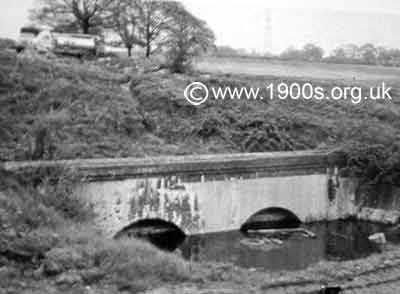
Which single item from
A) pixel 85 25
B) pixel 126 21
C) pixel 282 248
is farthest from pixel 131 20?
pixel 282 248

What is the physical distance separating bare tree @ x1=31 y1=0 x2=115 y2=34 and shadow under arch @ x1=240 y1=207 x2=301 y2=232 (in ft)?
50.4

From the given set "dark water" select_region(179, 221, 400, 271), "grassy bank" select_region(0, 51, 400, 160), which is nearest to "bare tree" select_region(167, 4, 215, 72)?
"grassy bank" select_region(0, 51, 400, 160)

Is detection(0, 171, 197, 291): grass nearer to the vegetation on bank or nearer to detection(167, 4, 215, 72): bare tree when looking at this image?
the vegetation on bank

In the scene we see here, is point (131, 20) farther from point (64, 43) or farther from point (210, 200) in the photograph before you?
point (210, 200)

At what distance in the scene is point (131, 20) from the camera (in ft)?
83.3

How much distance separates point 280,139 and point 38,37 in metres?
13.3

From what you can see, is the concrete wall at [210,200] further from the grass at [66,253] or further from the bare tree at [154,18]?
the bare tree at [154,18]

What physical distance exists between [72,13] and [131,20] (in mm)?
3278

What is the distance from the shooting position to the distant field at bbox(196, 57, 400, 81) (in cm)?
2628

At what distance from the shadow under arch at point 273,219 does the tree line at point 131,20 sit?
34.8 feet

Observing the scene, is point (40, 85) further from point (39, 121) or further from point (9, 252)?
point (9, 252)

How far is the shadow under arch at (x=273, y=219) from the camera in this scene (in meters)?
15.6

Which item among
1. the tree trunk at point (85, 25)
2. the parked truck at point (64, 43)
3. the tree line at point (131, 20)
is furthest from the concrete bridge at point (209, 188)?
the tree trunk at point (85, 25)

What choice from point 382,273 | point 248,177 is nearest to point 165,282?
point 382,273
